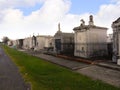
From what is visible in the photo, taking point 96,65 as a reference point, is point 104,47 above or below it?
above

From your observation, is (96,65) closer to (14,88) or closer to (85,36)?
(85,36)

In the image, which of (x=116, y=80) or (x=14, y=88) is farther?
(x=116, y=80)

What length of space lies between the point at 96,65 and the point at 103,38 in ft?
35.0

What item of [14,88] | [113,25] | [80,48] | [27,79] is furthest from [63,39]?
[14,88]

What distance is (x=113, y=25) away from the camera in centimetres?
2289

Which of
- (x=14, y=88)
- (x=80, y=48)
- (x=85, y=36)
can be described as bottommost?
(x=14, y=88)

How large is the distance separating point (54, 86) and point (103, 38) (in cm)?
2014

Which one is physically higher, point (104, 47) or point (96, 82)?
point (104, 47)

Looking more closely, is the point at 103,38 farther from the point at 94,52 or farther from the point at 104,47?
the point at 94,52

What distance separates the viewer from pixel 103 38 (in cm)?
3133

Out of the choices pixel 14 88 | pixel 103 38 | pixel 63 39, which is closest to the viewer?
pixel 14 88

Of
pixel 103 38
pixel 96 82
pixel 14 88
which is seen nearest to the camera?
pixel 14 88

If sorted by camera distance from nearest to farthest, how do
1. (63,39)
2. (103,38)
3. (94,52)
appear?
(94,52) < (103,38) < (63,39)

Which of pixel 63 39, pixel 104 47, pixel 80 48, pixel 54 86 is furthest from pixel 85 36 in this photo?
pixel 54 86
